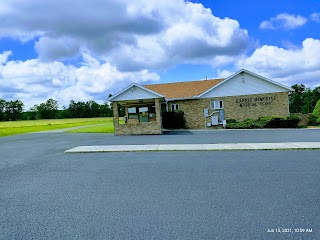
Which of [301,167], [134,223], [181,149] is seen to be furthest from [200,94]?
[134,223]

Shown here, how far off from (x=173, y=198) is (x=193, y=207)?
618 mm

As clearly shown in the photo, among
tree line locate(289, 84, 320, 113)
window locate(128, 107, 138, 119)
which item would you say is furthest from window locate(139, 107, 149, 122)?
tree line locate(289, 84, 320, 113)

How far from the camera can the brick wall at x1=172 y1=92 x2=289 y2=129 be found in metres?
24.9

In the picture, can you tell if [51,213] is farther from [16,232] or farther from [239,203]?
[239,203]

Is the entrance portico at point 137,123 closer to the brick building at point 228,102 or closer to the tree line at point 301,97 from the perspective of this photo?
the brick building at point 228,102

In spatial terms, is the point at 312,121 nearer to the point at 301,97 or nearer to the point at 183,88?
the point at 183,88

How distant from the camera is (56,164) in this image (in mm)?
9234

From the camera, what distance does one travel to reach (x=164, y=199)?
5145 millimetres

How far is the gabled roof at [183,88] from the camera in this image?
27.8 m

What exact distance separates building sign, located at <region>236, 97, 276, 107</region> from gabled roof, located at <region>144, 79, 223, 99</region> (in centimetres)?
453

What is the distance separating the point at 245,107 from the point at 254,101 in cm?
104

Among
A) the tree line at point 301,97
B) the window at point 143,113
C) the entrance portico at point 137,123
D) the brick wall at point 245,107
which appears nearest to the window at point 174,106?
the brick wall at point 245,107

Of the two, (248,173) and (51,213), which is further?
(248,173)
